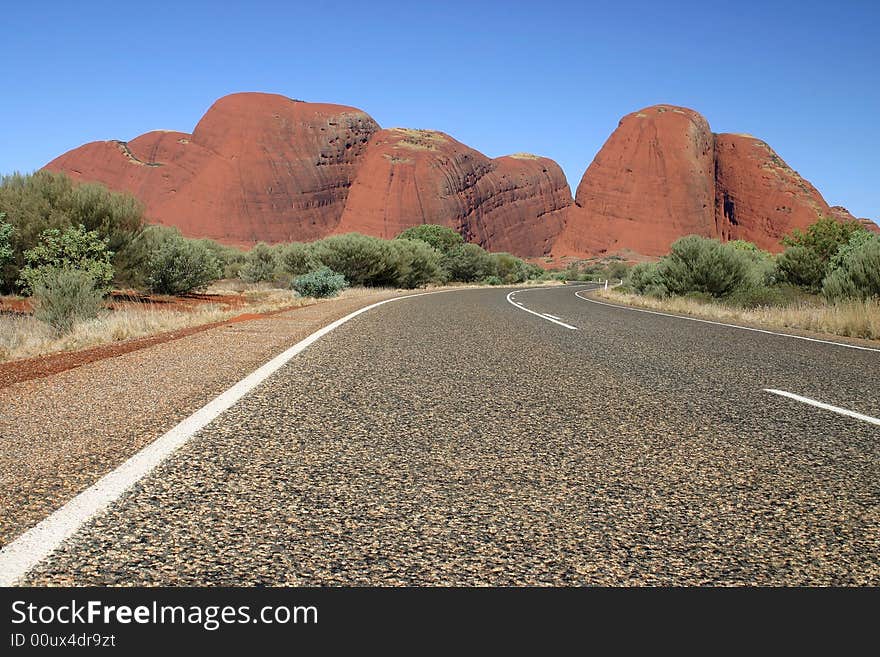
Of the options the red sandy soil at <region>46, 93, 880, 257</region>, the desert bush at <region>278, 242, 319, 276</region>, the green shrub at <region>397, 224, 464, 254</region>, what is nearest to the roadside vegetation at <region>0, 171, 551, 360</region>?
the desert bush at <region>278, 242, 319, 276</region>

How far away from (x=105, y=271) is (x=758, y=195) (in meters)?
114

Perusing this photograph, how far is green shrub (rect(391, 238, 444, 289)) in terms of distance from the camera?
41312 mm

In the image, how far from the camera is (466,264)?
196 ft

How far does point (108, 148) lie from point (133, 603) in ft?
418

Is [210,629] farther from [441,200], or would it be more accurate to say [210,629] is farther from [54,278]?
[441,200]

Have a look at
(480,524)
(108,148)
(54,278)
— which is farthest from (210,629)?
(108,148)

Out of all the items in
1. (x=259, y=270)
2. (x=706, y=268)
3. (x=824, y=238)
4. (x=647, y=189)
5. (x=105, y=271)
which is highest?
(x=647, y=189)

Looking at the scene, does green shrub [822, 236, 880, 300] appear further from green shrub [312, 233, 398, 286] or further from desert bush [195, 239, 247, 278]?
desert bush [195, 239, 247, 278]

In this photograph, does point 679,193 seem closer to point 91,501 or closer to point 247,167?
point 247,167

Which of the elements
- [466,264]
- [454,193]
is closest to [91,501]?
[466,264]

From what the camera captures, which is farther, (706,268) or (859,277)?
(706,268)

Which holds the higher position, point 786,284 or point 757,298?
point 786,284

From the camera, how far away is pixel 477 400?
5512mm

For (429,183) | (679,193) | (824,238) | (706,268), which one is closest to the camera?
(706,268)
